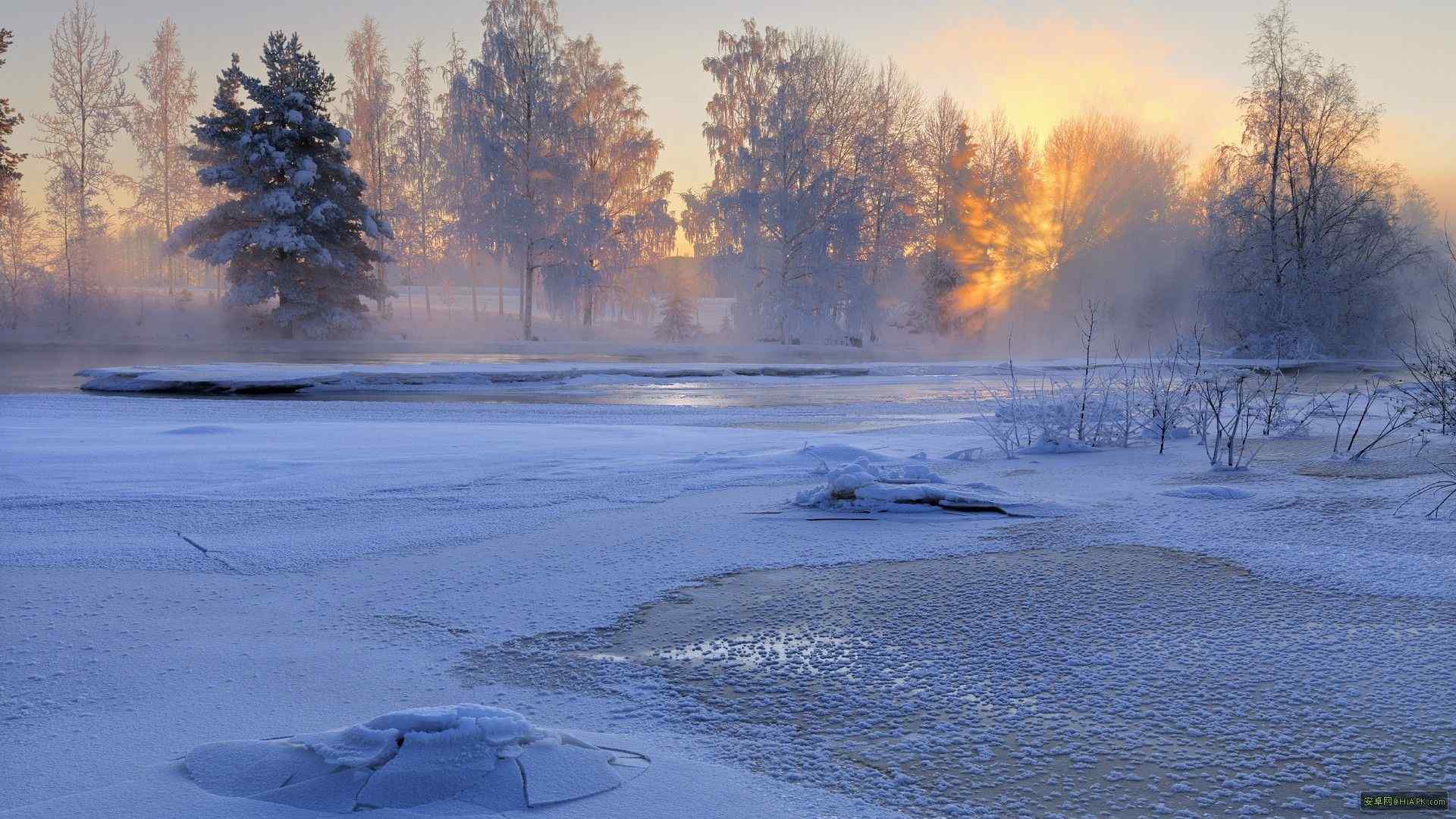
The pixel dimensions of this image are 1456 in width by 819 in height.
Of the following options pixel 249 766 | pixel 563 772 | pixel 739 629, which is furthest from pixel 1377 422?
pixel 249 766

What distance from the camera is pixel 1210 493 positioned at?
5.25m

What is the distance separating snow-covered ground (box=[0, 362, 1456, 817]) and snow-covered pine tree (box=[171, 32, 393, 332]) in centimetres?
2250

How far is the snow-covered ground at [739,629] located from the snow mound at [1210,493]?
0.03 meters

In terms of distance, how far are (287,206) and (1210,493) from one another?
26.0 metres

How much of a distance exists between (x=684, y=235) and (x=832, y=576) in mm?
34766

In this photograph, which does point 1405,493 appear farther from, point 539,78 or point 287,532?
point 539,78

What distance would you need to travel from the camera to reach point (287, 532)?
4.13m

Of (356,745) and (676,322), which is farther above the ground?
(676,322)

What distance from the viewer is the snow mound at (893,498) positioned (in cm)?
480

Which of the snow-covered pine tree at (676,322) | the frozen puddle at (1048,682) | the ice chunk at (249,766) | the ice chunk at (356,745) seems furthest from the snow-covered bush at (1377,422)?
the snow-covered pine tree at (676,322)

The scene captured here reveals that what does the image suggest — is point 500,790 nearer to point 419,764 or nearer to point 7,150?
point 419,764

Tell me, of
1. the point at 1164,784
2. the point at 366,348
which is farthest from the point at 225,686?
the point at 366,348

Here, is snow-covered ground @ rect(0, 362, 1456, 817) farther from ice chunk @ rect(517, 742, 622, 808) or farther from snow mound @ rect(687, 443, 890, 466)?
snow mound @ rect(687, 443, 890, 466)

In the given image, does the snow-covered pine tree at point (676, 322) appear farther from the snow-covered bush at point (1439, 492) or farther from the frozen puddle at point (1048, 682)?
the frozen puddle at point (1048, 682)
